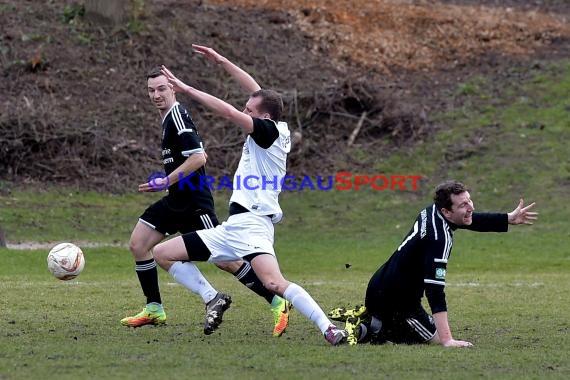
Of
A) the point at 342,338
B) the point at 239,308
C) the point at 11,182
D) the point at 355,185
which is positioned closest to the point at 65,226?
the point at 11,182

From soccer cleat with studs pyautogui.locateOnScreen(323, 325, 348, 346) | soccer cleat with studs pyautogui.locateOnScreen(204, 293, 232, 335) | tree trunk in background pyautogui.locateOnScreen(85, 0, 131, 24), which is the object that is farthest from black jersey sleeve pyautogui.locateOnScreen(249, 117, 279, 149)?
tree trunk in background pyautogui.locateOnScreen(85, 0, 131, 24)

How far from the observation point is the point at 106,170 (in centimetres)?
2178

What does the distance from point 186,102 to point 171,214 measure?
13745 mm

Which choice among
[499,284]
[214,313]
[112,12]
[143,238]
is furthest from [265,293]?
[112,12]

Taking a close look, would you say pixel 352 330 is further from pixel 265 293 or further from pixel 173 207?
pixel 173 207

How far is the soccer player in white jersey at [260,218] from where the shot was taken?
8539mm

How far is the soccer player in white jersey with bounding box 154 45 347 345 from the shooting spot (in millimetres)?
8539

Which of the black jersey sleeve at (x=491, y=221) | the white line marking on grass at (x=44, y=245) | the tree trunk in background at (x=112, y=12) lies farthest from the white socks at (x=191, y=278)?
the tree trunk in background at (x=112, y=12)

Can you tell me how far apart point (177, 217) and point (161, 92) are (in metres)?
1.12

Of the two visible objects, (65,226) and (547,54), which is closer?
(65,226)

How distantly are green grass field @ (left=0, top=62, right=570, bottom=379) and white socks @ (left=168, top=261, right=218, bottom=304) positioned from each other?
1.14 ft

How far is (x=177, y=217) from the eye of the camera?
985 cm

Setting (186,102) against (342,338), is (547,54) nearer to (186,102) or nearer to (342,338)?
(186,102)

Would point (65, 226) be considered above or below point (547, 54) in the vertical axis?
below
